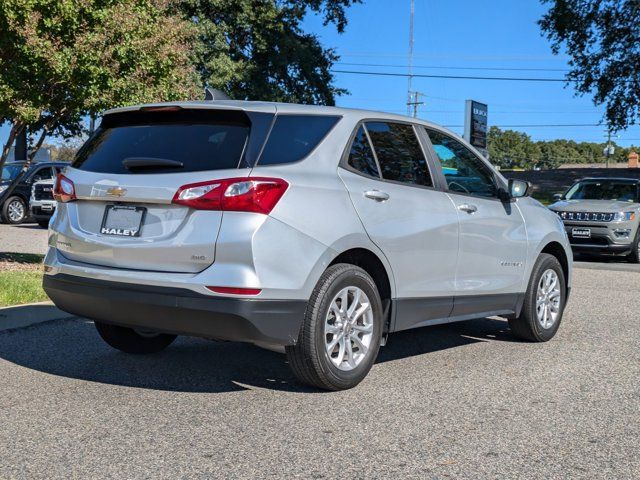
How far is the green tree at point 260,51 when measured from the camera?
3198cm

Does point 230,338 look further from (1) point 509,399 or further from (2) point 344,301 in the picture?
(1) point 509,399

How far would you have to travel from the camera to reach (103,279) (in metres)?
5.09

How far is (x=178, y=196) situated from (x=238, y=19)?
1144 inches

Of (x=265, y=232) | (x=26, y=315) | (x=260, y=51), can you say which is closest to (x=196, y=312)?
(x=265, y=232)

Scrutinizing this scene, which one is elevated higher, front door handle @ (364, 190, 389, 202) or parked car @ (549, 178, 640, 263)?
front door handle @ (364, 190, 389, 202)

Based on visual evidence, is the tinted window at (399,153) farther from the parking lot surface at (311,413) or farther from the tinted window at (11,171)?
the tinted window at (11,171)

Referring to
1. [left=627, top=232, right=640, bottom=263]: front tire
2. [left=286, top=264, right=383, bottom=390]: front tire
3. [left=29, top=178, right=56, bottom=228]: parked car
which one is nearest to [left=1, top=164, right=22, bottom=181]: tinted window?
[left=29, top=178, right=56, bottom=228]: parked car

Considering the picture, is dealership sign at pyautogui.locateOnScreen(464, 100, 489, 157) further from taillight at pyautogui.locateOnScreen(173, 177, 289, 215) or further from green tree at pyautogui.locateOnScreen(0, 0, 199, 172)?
taillight at pyautogui.locateOnScreen(173, 177, 289, 215)

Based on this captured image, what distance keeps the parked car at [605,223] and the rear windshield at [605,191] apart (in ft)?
0.07

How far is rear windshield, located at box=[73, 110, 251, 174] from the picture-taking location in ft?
16.4

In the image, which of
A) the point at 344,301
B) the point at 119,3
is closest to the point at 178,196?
the point at 344,301

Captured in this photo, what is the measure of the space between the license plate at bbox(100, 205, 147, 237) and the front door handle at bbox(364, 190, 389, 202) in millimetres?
1460

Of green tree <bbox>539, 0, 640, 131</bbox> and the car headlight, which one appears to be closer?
the car headlight

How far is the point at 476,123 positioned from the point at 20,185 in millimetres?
12931
